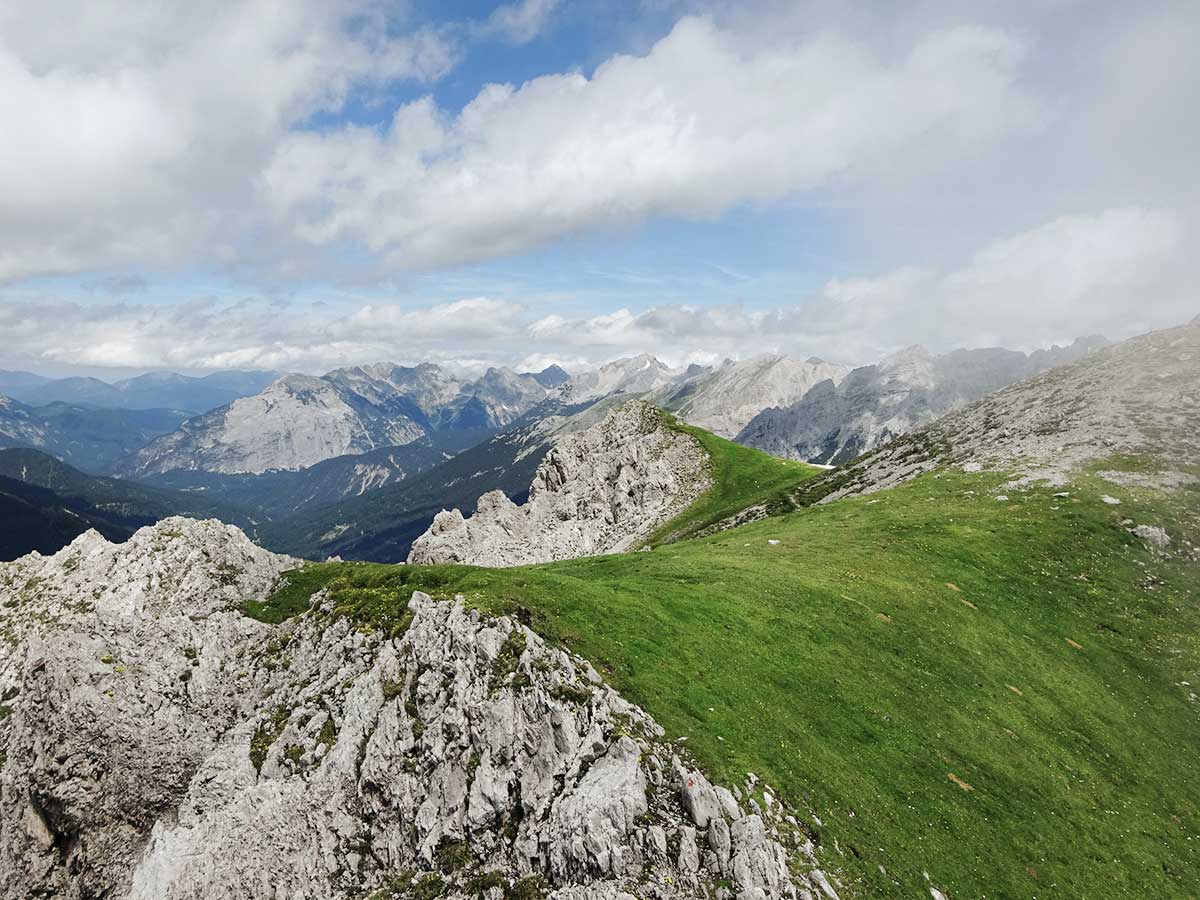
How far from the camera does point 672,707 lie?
1214 inches

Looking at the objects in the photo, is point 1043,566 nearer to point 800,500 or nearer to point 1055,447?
point 1055,447

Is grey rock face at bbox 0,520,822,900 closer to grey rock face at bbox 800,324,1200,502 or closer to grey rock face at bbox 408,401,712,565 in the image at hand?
grey rock face at bbox 800,324,1200,502

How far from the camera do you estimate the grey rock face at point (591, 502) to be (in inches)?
4262

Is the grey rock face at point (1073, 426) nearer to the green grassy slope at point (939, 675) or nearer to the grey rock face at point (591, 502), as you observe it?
the green grassy slope at point (939, 675)

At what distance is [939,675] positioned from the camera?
39281 millimetres

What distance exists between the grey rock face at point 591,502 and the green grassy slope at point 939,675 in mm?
49369

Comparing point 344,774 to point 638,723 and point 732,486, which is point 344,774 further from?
point 732,486

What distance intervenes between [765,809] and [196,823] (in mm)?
28387

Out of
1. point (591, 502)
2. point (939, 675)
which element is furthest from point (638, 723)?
point (591, 502)

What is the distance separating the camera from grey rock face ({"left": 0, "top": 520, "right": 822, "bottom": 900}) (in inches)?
938

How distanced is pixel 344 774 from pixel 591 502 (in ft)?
302

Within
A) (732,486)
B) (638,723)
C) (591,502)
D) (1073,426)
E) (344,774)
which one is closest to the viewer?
(638,723)

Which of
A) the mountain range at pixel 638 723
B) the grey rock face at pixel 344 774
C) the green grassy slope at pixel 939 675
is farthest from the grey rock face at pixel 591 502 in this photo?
the grey rock face at pixel 344 774

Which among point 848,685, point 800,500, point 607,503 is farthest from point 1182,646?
point 607,503
